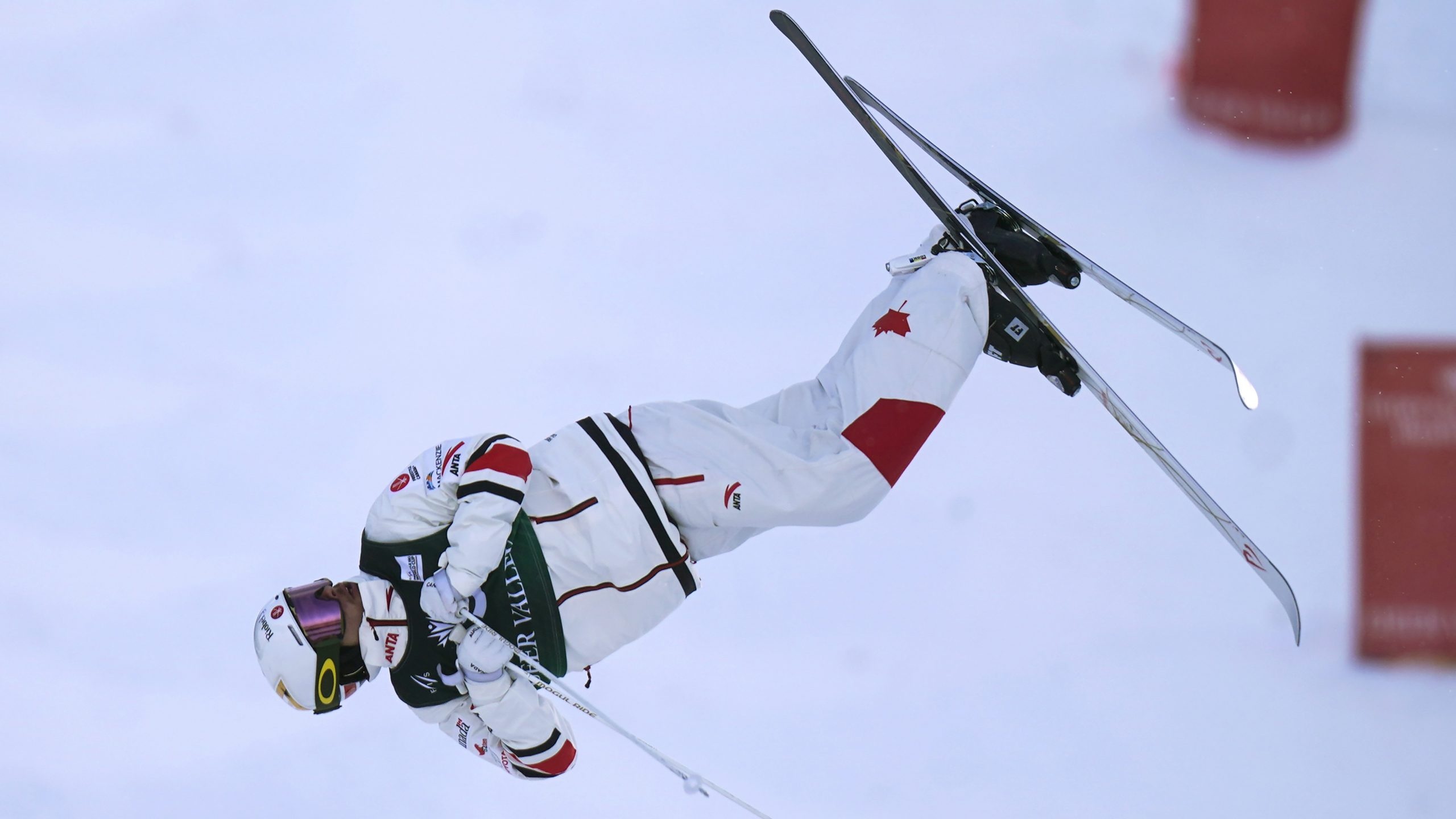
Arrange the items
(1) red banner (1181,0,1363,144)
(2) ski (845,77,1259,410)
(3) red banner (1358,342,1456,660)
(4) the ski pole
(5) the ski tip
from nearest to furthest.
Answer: (5) the ski tip < (2) ski (845,77,1259,410) < (4) the ski pole < (3) red banner (1358,342,1456,660) < (1) red banner (1181,0,1363,144)

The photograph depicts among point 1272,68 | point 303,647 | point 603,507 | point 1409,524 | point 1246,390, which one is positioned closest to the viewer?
point 1246,390

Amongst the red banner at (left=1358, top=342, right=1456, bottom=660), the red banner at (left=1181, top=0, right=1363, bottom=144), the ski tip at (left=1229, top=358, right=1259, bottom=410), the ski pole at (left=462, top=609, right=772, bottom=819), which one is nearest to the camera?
the ski tip at (left=1229, top=358, right=1259, bottom=410)

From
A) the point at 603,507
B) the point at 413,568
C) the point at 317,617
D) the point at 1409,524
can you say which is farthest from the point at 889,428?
the point at 1409,524

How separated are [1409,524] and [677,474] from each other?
2.64 m

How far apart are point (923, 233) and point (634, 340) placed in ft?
3.27

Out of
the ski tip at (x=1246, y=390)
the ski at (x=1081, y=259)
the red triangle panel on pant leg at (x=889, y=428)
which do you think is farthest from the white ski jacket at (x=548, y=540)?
the ski tip at (x=1246, y=390)

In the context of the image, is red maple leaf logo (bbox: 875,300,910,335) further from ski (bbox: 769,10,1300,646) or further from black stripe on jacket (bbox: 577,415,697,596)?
black stripe on jacket (bbox: 577,415,697,596)

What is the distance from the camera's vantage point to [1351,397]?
4.34 m

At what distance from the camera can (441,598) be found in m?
2.50

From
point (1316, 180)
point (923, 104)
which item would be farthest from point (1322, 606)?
→ point (923, 104)

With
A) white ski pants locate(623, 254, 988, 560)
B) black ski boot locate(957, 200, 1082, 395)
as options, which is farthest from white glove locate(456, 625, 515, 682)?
black ski boot locate(957, 200, 1082, 395)

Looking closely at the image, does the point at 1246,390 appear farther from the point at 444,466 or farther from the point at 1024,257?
the point at 444,466

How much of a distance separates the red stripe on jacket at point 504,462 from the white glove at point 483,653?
316 millimetres

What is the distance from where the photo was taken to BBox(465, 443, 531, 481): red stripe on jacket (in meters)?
2.52
